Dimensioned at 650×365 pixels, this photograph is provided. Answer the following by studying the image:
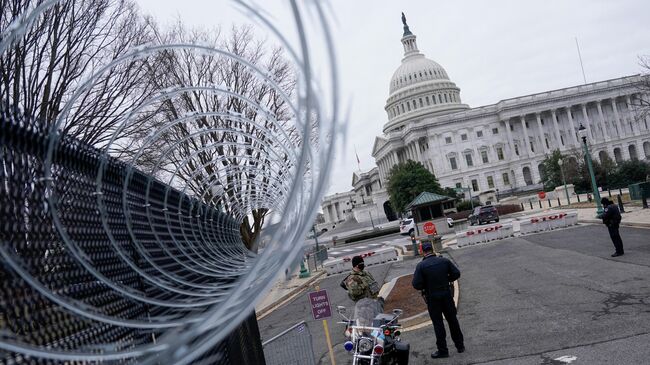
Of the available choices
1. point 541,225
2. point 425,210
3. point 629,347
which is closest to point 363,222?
point 425,210

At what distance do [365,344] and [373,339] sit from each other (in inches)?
4.6

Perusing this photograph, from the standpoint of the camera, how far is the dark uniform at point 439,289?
29.2 feet

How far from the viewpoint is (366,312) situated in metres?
7.66

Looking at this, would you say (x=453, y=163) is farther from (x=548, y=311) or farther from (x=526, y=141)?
(x=548, y=311)

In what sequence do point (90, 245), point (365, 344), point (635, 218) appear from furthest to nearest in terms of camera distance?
1. point (635, 218)
2. point (365, 344)
3. point (90, 245)

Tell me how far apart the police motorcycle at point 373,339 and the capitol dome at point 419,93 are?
129 meters

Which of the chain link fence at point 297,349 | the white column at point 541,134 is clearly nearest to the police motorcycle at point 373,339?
the chain link fence at point 297,349

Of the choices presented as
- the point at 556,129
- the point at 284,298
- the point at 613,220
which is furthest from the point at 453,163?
the point at 613,220

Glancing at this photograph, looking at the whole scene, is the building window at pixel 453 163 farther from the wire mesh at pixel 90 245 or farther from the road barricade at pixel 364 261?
the wire mesh at pixel 90 245

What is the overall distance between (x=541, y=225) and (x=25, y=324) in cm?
2995

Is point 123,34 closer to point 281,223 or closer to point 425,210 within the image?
point 281,223

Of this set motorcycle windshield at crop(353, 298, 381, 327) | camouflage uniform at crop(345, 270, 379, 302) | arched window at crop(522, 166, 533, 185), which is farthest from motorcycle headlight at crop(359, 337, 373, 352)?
arched window at crop(522, 166, 533, 185)

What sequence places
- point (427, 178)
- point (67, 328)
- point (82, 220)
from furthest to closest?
point (427, 178), point (82, 220), point (67, 328)

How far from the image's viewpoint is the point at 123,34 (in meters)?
16.5
